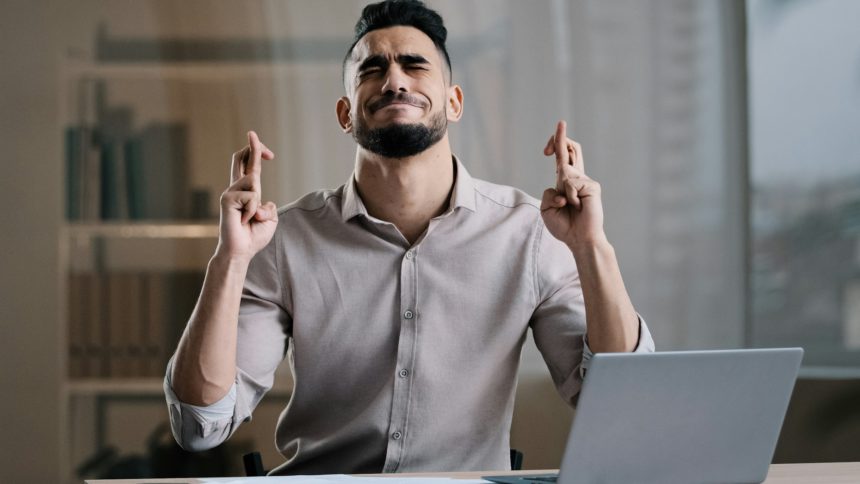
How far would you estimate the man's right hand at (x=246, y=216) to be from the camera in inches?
67.7

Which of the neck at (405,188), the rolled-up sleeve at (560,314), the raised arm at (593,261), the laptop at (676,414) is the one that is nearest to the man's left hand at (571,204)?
the raised arm at (593,261)

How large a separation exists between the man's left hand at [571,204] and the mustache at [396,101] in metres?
0.30

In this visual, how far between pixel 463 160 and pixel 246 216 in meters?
1.61

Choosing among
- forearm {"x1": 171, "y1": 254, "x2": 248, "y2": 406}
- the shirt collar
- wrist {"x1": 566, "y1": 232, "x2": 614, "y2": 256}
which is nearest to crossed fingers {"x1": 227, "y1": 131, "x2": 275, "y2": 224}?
forearm {"x1": 171, "y1": 254, "x2": 248, "y2": 406}

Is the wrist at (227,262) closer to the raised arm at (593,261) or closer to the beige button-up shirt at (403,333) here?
the beige button-up shirt at (403,333)

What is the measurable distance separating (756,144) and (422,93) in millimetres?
1787

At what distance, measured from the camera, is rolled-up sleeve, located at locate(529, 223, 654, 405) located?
6.25ft

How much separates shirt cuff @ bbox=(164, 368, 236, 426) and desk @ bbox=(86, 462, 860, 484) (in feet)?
0.91

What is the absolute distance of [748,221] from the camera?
11.0ft

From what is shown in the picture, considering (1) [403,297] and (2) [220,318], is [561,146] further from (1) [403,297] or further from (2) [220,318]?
(2) [220,318]

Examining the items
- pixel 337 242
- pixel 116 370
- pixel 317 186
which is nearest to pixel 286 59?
pixel 317 186

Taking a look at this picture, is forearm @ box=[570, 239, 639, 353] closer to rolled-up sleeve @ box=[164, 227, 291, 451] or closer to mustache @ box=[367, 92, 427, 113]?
mustache @ box=[367, 92, 427, 113]

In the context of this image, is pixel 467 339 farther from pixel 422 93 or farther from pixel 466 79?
pixel 466 79

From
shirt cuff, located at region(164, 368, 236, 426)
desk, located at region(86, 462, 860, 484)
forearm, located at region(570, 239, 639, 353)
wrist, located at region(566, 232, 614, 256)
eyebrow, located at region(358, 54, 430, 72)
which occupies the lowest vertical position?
desk, located at region(86, 462, 860, 484)
